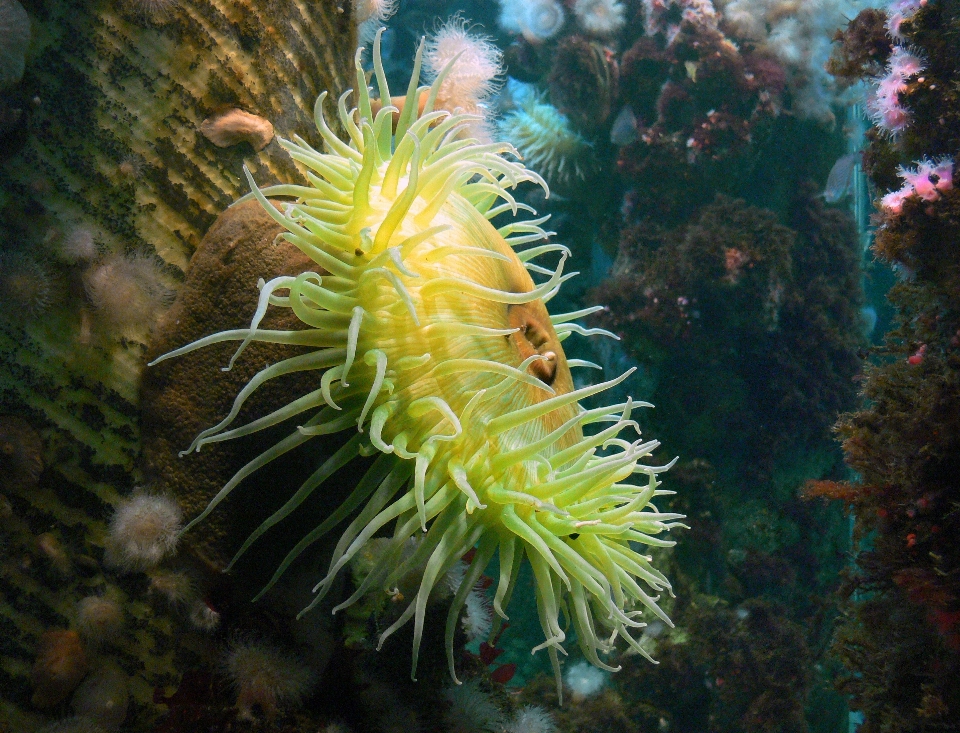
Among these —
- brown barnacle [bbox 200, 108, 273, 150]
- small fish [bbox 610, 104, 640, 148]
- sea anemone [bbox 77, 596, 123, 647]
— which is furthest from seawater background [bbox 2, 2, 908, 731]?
brown barnacle [bbox 200, 108, 273, 150]

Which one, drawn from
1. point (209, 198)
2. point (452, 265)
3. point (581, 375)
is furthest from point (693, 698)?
point (209, 198)

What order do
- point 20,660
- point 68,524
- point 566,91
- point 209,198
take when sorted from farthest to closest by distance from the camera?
point 566,91
point 209,198
point 68,524
point 20,660

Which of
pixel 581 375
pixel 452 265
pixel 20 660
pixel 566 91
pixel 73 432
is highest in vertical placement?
pixel 566 91

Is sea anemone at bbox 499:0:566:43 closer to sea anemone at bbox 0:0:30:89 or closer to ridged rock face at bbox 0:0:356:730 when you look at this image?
ridged rock face at bbox 0:0:356:730

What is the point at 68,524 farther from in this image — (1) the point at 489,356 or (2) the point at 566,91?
(2) the point at 566,91

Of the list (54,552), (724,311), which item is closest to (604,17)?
(724,311)

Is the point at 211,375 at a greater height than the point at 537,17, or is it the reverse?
the point at 537,17

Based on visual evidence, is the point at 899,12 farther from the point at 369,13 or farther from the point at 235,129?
the point at 235,129
